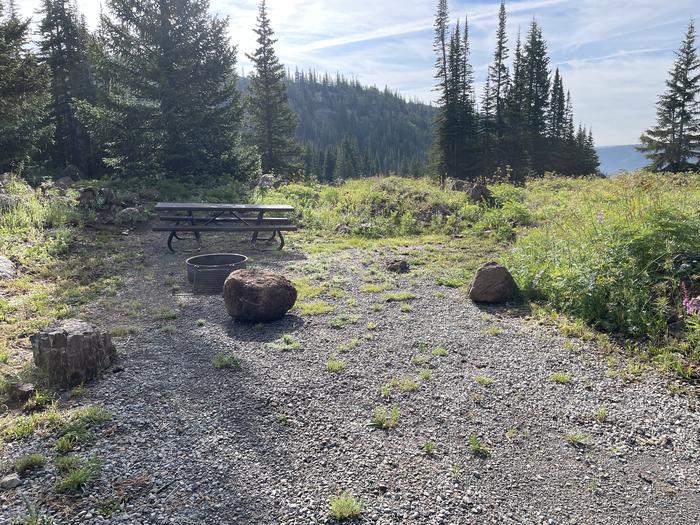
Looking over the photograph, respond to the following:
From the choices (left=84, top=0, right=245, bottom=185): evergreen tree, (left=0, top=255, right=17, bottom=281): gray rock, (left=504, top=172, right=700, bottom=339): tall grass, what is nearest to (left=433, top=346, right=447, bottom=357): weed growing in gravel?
(left=504, top=172, right=700, bottom=339): tall grass

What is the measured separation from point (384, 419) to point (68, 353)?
293 cm

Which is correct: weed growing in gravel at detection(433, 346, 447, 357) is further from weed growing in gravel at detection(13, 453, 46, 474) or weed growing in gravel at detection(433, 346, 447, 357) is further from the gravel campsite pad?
weed growing in gravel at detection(13, 453, 46, 474)

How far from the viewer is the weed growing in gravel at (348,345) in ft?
16.4

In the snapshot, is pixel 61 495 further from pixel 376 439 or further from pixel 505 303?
pixel 505 303

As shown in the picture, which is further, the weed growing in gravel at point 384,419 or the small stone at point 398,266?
the small stone at point 398,266

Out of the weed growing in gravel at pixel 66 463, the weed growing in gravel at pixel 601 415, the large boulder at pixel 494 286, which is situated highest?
the large boulder at pixel 494 286

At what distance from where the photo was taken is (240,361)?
462cm

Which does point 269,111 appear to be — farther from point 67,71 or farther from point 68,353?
point 68,353

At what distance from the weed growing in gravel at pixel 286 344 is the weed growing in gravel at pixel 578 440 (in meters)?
2.87

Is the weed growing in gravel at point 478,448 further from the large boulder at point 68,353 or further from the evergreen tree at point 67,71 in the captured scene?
the evergreen tree at point 67,71

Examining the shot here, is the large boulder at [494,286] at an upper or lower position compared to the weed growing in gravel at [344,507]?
upper

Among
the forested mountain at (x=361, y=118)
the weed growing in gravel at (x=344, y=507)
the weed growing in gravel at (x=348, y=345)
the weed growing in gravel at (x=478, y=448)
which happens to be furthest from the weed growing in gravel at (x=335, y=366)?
the forested mountain at (x=361, y=118)

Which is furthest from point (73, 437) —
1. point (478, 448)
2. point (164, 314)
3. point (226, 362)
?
point (478, 448)

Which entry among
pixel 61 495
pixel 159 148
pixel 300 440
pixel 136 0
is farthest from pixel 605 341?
pixel 136 0
